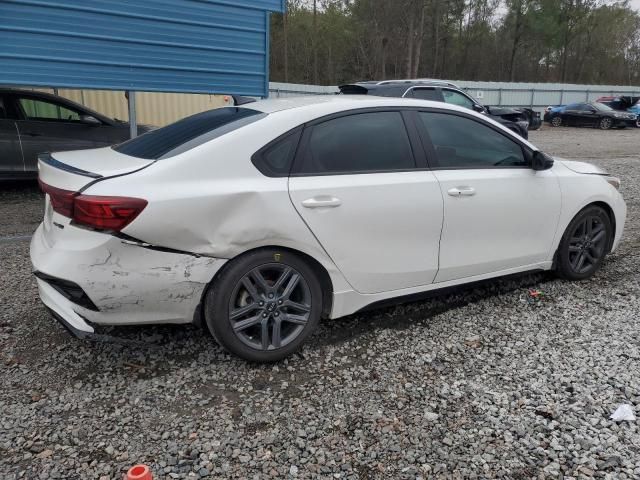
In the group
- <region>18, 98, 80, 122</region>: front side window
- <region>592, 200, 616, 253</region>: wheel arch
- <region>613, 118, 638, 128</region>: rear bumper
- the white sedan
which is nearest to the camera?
the white sedan

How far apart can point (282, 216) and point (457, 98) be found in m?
10.3

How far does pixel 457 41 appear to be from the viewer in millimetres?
47875

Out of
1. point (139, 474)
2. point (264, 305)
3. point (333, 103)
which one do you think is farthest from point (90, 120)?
point (139, 474)

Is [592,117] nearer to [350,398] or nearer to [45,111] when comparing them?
[45,111]

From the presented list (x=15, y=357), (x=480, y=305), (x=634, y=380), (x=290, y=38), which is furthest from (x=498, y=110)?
(x=290, y=38)

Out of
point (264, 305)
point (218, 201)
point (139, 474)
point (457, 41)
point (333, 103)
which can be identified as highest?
point (457, 41)

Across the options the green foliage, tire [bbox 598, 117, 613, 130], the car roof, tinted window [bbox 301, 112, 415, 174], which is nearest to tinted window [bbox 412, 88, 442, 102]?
the car roof

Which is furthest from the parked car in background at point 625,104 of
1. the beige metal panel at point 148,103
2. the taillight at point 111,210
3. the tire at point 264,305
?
the taillight at point 111,210

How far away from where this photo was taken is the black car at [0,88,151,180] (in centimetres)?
756

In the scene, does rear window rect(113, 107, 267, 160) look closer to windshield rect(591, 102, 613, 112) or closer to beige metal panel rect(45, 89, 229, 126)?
beige metal panel rect(45, 89, 229, 126)

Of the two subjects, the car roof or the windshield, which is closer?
the car roof

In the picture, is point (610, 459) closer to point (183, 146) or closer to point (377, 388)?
point (377, 388)

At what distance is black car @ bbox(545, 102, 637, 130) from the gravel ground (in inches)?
1004

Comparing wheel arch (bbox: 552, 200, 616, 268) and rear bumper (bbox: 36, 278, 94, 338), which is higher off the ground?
wheel arch (bbox: 552, 200, 616, 268)
